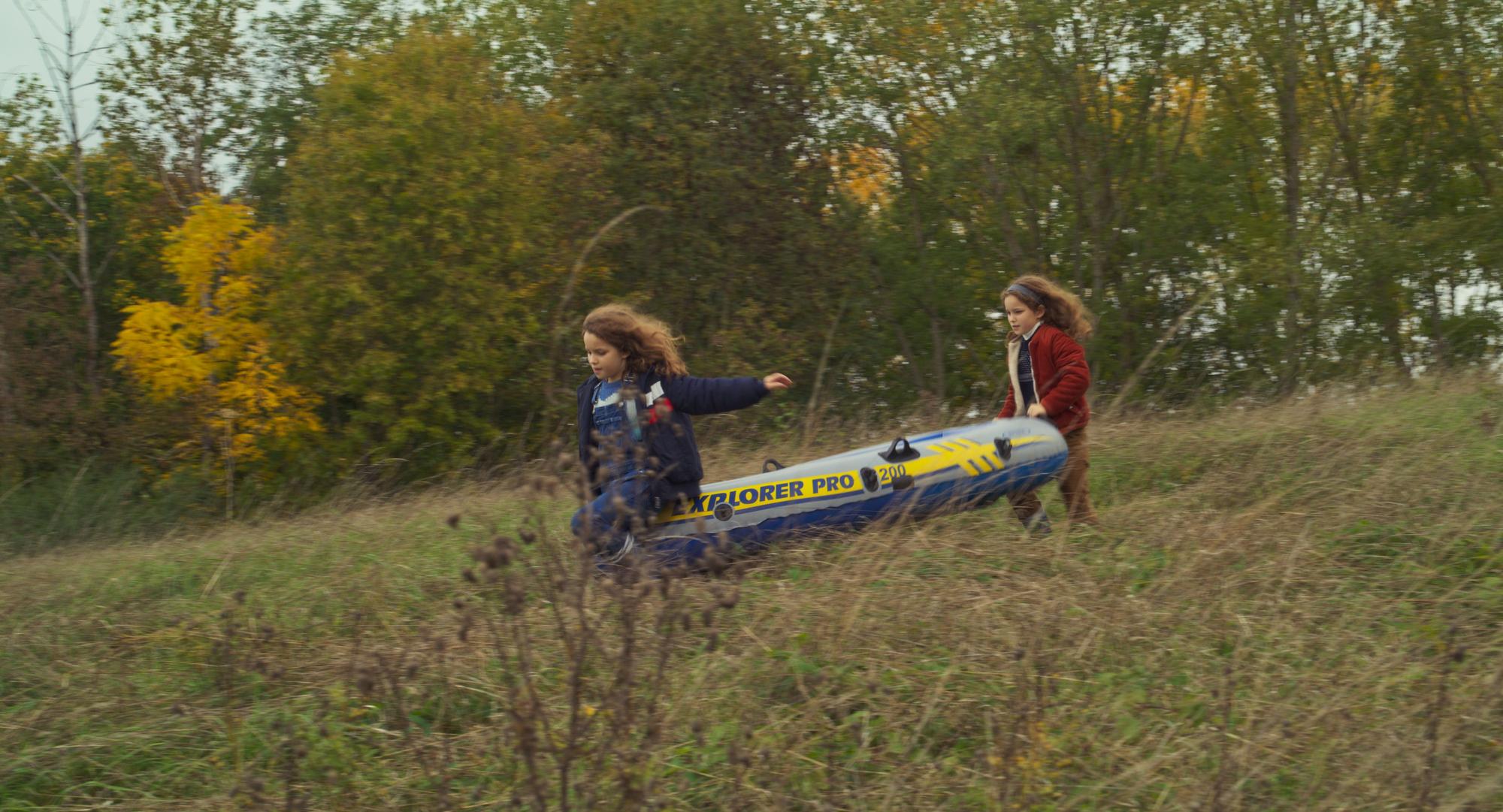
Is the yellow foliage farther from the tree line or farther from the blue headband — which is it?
the blue headband

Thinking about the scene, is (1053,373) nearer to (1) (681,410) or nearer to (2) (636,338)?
(1) (681,410)

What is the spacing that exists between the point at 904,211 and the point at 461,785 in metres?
20.1

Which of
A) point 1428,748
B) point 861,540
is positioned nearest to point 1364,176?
point 861,540

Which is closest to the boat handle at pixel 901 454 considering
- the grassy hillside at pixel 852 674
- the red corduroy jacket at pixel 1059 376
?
the grassy hillside at pixel 852 674

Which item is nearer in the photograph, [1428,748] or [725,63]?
[1428,748]

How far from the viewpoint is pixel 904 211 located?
2298cm

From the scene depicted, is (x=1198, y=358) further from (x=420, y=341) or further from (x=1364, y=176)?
(x=420, y=341)

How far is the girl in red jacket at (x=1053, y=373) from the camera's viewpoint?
19.9ft

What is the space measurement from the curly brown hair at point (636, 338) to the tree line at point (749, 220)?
10.5m

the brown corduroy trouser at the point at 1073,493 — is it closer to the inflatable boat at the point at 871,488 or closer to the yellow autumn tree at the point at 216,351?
the inflatable boat at the point at 871,488

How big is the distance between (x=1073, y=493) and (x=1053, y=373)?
59 cm

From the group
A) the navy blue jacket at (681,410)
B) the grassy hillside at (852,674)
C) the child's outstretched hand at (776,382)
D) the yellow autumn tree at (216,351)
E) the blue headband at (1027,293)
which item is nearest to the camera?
the grassy hillside at (852,674)

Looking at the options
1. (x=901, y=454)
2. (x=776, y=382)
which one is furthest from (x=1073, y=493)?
(x=776, y=382)

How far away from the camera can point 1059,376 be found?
6.07 meters
